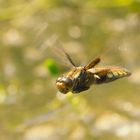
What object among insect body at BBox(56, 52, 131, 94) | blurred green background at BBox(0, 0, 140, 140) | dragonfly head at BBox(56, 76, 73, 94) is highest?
blurred green background at BBox(0, 0, 140, 140)

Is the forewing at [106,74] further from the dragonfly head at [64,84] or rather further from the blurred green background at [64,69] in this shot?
the blurred green background at [64,69]

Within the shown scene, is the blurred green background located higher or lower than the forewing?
higher

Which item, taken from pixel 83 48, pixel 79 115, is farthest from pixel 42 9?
pixel 79 115

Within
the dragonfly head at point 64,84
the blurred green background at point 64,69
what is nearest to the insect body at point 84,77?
the dragonfly head at point 64,84

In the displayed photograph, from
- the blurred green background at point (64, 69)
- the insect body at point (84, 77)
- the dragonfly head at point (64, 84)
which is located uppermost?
the blurred green background at point (64, 69)

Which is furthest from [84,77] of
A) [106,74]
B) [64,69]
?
[64,69]

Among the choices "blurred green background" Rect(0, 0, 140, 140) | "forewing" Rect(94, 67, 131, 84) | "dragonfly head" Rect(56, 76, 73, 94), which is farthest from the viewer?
"blurred green background" Rect(0, 0, 140, 140)

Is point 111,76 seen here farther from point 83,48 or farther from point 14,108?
point 83,48

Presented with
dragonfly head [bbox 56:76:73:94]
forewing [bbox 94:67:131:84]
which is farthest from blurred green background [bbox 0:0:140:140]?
dragonfly head [bbox 56:76:73:94]

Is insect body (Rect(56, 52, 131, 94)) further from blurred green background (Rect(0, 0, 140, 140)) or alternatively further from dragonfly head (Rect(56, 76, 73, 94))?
blurred green background (Rect(0, 0, 140, 140))
